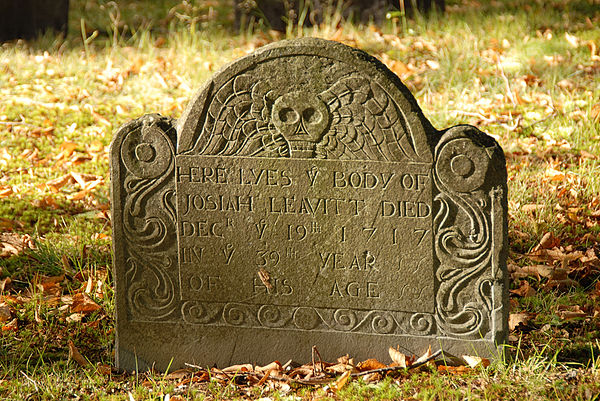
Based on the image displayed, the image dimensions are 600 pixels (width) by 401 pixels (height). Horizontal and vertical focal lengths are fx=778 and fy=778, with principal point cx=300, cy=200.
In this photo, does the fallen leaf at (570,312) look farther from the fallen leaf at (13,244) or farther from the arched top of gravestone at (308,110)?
the fallen leaf at (13,244)

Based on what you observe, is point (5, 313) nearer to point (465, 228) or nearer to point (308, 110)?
point (308, 110)

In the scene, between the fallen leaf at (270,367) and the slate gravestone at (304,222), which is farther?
the fallen leaf at (270,367)

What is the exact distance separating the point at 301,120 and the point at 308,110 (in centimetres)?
6

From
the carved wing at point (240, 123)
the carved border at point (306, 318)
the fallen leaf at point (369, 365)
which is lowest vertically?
the fallen leaf at point (369, 365)

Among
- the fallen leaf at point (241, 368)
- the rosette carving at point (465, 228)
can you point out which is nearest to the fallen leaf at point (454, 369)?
the rosette carving at point (465, 228)

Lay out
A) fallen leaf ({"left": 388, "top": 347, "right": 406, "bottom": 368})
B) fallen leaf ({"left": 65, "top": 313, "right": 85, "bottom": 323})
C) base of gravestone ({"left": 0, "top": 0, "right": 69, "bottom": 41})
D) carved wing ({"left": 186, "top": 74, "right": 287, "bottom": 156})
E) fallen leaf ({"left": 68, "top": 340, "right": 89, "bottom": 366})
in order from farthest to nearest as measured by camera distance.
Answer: base of gravestone ({"left": 0, "top": 0, "right": 69, "bottom": 41})
fallen leaf ({"left": 65, "top": 313, "right": 85, "bottom": 323})
fallen leaf ({"left": 68, "top": 340, "right": 89, "bottom": 366})
fallen leaf ({"left": 388, "top": 347, "right": 406, "bottom": 368})
carved wing ({"left": 186, "top": 74, "right": 287, "bottom": 156})

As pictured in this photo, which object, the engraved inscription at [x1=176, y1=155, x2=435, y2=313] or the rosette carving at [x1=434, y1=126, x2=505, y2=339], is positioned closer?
the rosette carving at [x1=434, y1=126, x2=505, y2=339]

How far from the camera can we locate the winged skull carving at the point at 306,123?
3547 mm

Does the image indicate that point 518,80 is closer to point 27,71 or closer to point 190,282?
point 190,282

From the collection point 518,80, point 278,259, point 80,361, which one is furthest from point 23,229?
point 518,80

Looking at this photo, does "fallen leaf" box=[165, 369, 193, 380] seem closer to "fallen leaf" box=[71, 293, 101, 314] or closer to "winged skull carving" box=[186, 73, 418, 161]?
"fallen leaf" box=[71, 293, 101, 314]

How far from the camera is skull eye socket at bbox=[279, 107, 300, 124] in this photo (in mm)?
3615

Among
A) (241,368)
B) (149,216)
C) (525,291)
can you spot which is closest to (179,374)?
(241,368)

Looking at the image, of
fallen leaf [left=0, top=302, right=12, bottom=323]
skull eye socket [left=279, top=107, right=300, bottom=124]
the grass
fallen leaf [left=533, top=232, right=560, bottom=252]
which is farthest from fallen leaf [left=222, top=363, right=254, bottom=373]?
fallen leaf [left=533, top=232, right=560, bottom=252]
